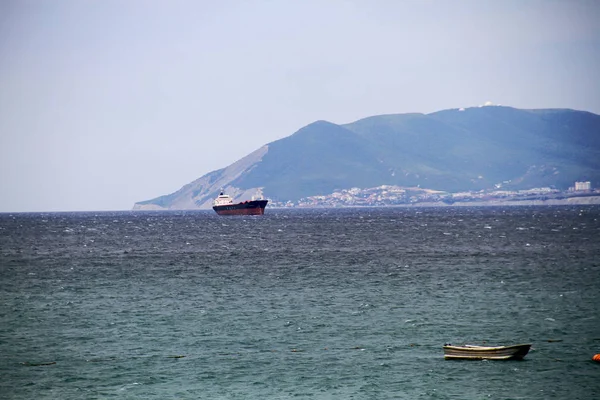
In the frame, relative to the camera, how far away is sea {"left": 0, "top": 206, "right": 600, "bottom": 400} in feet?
125

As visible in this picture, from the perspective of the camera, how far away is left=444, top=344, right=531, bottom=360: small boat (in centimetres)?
4169

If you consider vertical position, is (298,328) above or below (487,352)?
above

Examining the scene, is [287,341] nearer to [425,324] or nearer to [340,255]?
[425,324]

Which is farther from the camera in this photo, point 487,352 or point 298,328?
point 298,328

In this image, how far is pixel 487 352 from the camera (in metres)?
41.9

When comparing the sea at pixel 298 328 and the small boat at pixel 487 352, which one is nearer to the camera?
the sea at pixel 298 328

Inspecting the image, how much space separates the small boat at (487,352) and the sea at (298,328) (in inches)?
18.7

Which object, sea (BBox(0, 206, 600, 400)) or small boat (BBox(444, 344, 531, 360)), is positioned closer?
sea (BBox(0, 206, 600, 400))

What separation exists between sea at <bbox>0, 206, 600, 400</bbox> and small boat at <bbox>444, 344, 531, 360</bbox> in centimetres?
47

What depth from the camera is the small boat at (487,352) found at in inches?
1641

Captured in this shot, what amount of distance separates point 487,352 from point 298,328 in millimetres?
13838

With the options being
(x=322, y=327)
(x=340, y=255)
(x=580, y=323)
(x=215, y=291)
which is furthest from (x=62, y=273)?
(x=580, y=323)

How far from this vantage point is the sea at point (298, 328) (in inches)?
1502

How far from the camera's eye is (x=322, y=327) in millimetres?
52000
